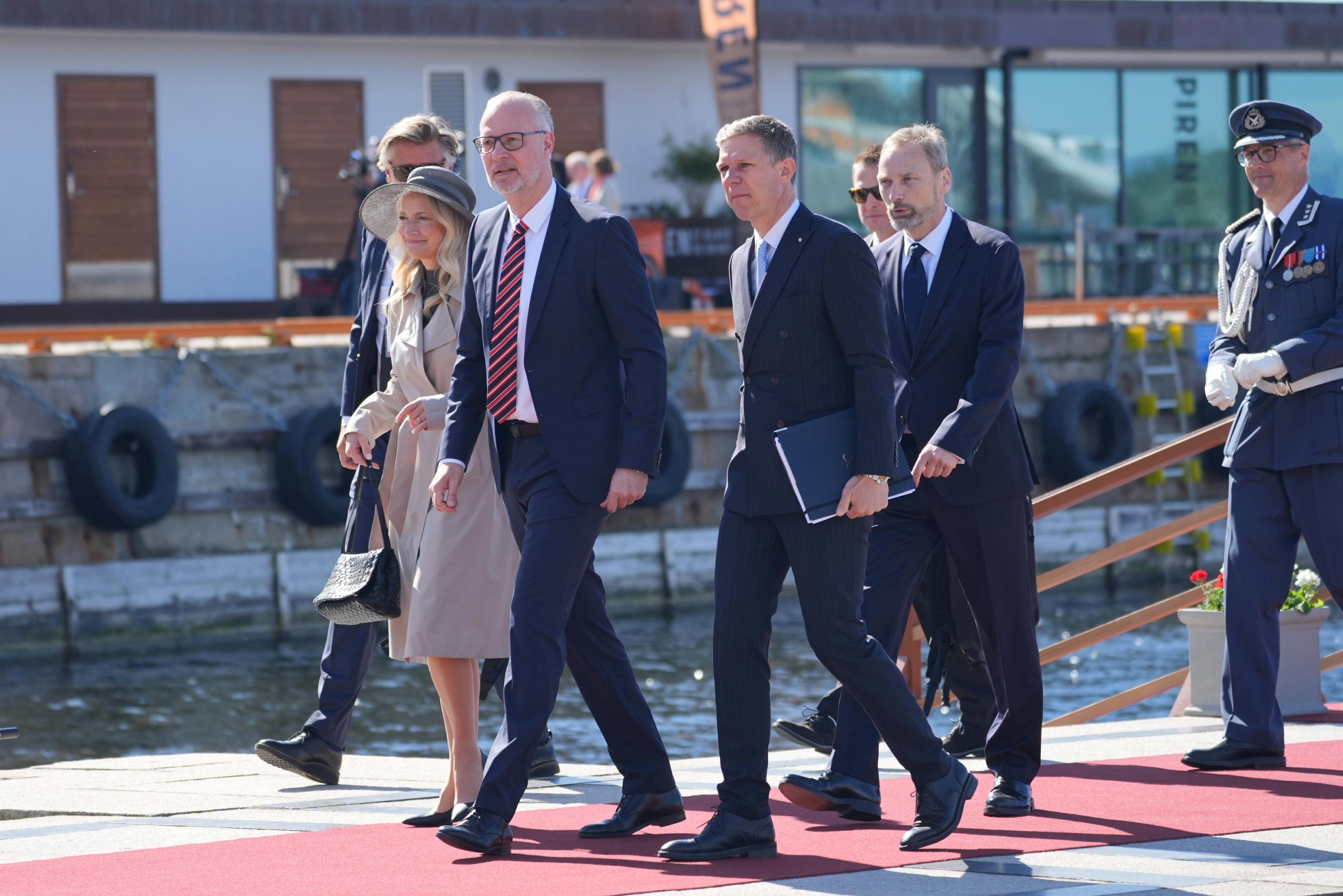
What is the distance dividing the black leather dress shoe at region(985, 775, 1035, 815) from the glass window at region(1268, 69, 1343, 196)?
25.1 m

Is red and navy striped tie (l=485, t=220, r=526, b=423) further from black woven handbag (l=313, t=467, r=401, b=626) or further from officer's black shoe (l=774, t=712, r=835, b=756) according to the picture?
officer's black shoe (l=774, t=712, r=835, b=756)

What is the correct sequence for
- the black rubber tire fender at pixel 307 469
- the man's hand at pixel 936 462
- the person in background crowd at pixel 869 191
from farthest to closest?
the black rubber tire fender at pixel 307 469 < the person in background crowd at pixel 869 191 < the man's hand at pixel 936 462

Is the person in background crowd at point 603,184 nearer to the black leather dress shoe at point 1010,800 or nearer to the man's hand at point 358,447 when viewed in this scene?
the man's hand at point 358,447

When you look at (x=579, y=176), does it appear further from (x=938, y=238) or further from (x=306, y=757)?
(x=938, y=238)

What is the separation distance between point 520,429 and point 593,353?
25 centimetres

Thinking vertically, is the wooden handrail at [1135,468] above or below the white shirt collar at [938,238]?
below

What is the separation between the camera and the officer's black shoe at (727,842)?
4680 millimetres

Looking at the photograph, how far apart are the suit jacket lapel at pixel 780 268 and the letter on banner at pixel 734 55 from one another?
1808cm

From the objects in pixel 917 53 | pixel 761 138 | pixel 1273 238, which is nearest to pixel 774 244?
pixel 761 138

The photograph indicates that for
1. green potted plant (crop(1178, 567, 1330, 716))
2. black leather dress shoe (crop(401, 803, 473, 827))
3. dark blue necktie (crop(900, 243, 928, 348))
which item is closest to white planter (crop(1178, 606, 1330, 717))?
green potted plant (crop(1178, 567, 1330, 716))

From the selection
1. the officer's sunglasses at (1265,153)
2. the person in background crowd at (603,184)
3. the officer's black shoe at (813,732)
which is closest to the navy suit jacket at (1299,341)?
the officer's sunglasses at (1265,153)

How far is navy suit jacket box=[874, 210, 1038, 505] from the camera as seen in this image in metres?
5.33

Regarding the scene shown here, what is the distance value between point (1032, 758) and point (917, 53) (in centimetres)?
2265

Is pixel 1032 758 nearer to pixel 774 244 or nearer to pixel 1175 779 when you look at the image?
pixel 1175 779
